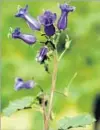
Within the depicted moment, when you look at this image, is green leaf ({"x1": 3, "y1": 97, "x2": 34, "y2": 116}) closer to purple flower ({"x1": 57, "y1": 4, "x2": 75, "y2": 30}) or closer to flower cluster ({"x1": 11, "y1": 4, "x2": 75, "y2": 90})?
flower cluster ({"x1": 11, "y1": 4, "x2": 75, "y2": 90})

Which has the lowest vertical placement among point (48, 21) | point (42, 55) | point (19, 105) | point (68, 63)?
point (68, 63)

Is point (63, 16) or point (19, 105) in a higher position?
point (63, 16)

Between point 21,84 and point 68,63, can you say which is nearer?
point 21,84

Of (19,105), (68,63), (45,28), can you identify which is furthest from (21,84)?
(68,63)

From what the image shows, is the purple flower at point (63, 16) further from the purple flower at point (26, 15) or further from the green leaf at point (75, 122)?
the green leaf at point (75, 122)

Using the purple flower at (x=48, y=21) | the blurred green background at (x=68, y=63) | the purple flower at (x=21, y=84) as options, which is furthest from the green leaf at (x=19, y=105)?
the blurred green background at (x=68, y=63)

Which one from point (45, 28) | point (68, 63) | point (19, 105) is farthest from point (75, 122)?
point (68, 63)

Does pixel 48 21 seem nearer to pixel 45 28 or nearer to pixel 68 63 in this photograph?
pixel 45 28
